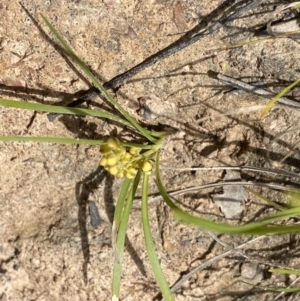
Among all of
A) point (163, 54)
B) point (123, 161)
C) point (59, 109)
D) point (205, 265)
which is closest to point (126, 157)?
point (123, 161)

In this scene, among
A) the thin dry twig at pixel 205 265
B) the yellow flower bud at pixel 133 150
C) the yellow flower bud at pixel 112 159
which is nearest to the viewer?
the yellow flower bud at pixel 112 159

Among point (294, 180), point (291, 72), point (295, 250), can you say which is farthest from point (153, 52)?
point (295, 250)

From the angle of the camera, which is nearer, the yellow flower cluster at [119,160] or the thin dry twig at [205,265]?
the yellow flower cluster at [119,160]

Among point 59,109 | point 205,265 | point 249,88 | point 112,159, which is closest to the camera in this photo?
point 112,159

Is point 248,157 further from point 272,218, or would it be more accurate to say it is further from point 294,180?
point 272,218

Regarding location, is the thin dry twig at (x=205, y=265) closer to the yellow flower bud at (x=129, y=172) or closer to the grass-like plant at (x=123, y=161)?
the grass-like plant at (x=123, y=161)

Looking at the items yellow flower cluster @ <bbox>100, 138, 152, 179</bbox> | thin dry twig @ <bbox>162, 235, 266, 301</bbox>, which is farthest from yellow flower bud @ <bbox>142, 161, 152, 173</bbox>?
thin dry twig @ <bbox>162, 235, 266, 301</bbox>

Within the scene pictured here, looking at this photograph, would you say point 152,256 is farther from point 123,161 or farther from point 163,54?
point 163,54

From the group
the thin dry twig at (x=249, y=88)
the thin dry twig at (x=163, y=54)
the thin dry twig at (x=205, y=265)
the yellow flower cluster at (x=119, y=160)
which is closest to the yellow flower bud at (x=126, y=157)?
the yellow flower cluster at (x=119, y=160)
